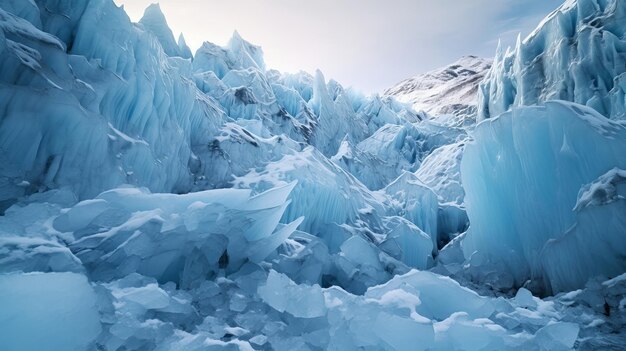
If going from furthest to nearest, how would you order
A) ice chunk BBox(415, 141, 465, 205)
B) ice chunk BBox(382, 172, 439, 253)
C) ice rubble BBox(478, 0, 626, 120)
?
ice chunk BBox(415, 141, 465, 205) < ice chunk BBox(382, 172, 439, 253) < ice rubble BBox(478, 0, 626, 120)

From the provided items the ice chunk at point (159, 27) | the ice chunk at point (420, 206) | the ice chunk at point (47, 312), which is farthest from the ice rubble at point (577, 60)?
the ice chunk at point (159, 27)

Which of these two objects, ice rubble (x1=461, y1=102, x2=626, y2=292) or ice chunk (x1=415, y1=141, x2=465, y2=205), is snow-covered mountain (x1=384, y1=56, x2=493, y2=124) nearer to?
ice chunk (x1=415, y1=141, x2=465, y2=205)

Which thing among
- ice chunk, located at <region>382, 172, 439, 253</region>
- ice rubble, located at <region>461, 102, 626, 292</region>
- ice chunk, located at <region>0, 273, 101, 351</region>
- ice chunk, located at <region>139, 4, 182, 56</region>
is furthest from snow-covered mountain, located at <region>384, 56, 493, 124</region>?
ice chunk, located at <region>0, 273, 101, 351</region>

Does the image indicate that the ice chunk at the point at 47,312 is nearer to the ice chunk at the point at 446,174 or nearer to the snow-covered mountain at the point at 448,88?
the ice chunk at the point at 446,174

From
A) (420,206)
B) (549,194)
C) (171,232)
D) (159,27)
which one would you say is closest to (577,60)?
Answer: (420,206)

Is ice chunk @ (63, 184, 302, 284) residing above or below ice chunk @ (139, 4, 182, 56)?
below

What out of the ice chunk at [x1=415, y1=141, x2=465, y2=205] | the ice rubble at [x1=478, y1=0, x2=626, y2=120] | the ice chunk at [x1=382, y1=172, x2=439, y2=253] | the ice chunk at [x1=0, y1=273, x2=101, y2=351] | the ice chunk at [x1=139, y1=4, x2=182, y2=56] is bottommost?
the ice chunk at [x1=382, y1=172, x2=439, y2=253]

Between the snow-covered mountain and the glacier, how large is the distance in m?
17.8

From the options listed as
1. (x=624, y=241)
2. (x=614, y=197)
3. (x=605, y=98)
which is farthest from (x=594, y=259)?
(x=605, y=98)

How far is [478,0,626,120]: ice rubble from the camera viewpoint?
10516 millimetres

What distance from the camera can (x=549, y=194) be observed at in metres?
6.05

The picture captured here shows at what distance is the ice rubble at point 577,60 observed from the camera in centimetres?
1052

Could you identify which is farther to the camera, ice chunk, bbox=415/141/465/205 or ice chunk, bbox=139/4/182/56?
ice chunk, bbox=415/141/465/205

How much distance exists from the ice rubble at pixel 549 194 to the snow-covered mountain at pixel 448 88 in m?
19.9
